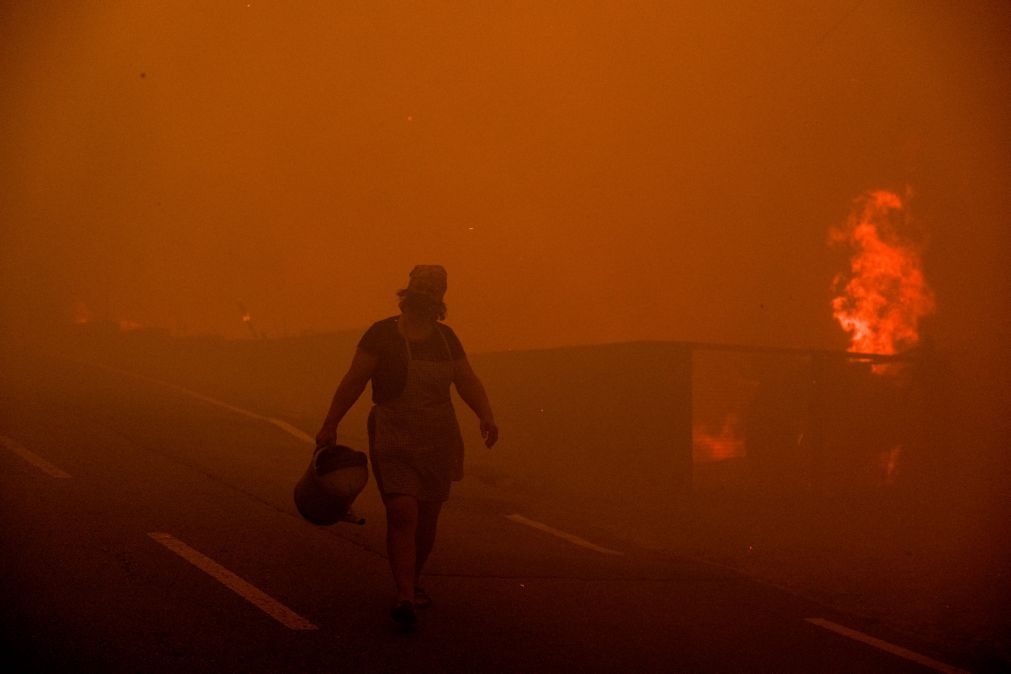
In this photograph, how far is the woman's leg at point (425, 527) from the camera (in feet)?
19.2

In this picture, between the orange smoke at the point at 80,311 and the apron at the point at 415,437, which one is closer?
the apron at the point at 415,437

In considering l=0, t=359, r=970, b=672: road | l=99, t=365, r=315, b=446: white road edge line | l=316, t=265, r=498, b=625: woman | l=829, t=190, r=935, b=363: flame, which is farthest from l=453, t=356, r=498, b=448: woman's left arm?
l=829, t=190, r=935, b=363: flame

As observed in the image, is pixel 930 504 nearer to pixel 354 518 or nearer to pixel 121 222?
pixel 354 518

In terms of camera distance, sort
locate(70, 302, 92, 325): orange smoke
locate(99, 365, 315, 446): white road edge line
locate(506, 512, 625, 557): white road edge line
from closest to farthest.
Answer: locate(506, 512, 625, 557): white road edge line → locate(99, 365, 315, 446): white road edge line → locate(70, 302, 92, 325): orange smoke

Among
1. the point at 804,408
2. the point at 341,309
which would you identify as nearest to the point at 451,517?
the point at 804,408

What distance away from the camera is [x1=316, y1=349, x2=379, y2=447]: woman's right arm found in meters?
5.57

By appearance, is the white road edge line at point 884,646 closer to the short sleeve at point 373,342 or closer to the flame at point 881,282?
the short sleeve at point 373,342

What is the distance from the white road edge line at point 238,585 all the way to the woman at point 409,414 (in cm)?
60

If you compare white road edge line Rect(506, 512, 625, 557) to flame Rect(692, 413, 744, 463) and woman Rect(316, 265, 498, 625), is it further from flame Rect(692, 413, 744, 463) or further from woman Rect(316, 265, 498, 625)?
flame Rect(692, 413, 744, 463)

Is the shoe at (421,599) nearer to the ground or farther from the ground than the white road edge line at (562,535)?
farther from the ground

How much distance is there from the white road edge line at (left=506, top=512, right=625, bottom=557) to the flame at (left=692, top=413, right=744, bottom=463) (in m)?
4.79

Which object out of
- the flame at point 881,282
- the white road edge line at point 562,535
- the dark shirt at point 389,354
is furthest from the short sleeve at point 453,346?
the flame at point 881,282

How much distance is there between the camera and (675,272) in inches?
1811

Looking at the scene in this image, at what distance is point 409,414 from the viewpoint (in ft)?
18.5
